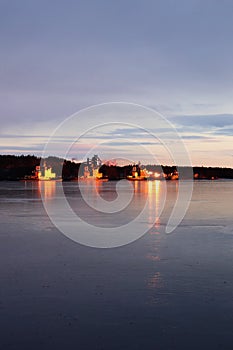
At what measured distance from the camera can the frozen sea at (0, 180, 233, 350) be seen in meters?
7.31

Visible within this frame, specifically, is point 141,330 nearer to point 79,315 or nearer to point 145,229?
point 79,315

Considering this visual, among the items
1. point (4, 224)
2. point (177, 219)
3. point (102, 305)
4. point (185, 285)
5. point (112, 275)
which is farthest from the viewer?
point (177, 219)

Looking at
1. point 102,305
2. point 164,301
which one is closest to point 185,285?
point 164,301

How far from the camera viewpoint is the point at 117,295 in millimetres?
9539

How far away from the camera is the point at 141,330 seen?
764 cm

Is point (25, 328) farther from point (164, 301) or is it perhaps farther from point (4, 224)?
point (4, 224)

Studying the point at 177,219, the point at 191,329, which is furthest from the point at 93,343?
the point at 177,219

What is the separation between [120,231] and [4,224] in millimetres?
5835

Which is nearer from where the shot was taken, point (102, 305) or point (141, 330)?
point (141, 330)

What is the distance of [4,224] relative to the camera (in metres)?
22.1

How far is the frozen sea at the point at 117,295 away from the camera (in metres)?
7.31

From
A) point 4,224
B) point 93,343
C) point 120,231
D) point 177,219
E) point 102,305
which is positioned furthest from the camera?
point 177,219

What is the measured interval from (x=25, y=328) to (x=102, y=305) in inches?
67.3

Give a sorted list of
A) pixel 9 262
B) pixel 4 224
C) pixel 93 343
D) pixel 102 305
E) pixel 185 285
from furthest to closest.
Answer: pixel 4 224 → pixel 9 262 → pixel 185 285 → pixel 102 305 → pixel 93 343
